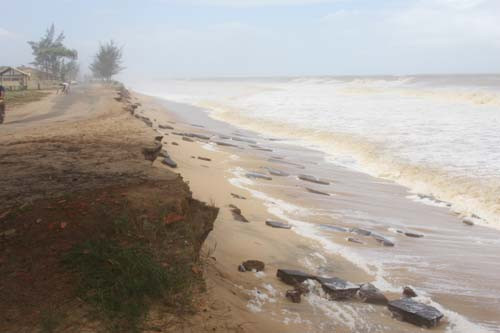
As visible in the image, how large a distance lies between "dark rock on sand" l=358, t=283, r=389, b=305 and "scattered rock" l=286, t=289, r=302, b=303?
66 centimetres

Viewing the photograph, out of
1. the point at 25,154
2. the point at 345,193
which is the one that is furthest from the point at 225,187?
the point at 25,154

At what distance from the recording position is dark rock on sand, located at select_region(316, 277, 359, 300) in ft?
15.4

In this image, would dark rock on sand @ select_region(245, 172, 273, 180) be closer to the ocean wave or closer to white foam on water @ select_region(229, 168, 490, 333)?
white foam on water @ select_region(229, 168, 490, 333)

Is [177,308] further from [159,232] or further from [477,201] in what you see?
[477,201]

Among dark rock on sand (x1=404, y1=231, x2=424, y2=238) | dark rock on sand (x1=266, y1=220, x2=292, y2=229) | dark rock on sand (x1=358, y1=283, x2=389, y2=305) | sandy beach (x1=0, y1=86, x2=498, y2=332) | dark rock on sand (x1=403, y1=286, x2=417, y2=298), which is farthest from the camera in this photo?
dark rock on sand (x1=404, y1=231, x2=424, y2=238)

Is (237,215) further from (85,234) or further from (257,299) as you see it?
(85,234)

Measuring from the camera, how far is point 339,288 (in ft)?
15.5

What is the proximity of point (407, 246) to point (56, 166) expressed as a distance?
15.5ft

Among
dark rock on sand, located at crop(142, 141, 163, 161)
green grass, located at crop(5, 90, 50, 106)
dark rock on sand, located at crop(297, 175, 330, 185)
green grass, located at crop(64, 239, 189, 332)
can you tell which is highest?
green grass, located at crop(5, 90, 50, 106)

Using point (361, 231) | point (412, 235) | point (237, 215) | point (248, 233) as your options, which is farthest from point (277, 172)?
point (248, 233)

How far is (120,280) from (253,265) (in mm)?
2078

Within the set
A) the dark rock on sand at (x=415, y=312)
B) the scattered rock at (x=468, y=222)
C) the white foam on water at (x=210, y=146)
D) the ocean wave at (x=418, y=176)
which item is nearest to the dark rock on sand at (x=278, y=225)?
the dark rock on sand at (x=415, y=312)

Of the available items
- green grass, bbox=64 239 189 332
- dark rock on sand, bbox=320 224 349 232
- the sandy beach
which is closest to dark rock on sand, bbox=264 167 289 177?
the sandy beach

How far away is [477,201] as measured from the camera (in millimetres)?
9617
